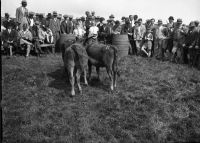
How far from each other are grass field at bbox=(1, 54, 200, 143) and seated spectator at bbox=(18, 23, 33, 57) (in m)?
3.39

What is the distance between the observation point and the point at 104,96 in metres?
8.99

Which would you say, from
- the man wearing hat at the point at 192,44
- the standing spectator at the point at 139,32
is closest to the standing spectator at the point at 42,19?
the standing spectator at the point at 139,32

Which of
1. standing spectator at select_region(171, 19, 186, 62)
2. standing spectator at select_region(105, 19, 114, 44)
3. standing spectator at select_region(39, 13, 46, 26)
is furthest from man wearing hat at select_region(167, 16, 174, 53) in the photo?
standing spectator at select_region(39, 13, 46, 26)

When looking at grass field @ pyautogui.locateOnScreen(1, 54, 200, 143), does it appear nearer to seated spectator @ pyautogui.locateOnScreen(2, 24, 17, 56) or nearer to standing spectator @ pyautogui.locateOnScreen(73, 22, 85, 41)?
seated spectator @ pyautogui.locateOnScreen(2, 24, 17, 56)

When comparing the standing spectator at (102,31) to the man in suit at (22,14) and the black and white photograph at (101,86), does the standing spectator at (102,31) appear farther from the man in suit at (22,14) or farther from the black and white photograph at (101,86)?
the man in suit at (22,14)

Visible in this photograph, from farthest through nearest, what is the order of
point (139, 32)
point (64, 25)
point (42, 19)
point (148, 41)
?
point (42, 19) < point (64, 25) < point (139, 32) < point (148, 41)

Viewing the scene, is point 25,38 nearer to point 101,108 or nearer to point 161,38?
point 161,38

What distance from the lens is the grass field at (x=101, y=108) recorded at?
253 inches

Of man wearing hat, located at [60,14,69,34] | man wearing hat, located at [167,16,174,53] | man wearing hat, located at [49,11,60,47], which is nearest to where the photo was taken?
man wearing hat, located at [167,16,174,53]

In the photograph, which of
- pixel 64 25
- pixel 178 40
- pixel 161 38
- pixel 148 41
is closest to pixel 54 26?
pixel 64 25

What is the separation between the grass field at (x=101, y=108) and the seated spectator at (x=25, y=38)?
11.1 ft

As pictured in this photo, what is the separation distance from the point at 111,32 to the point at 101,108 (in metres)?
9.24

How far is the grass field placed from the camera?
6.43 m

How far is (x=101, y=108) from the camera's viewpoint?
26.2 ft
